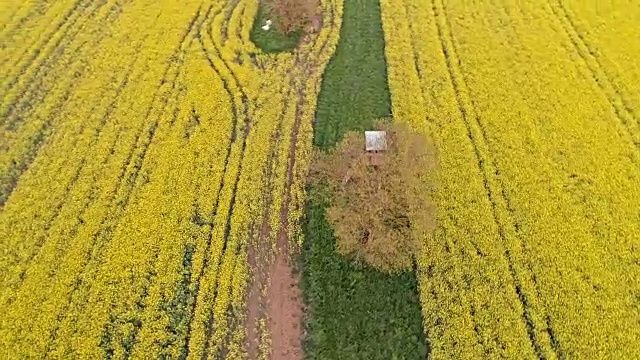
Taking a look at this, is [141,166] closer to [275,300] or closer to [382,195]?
[275,300]

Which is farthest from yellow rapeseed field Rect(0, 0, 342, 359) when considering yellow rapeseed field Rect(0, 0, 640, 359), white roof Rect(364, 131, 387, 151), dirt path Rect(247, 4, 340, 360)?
white roof Rect(364, 131, 387, 151)

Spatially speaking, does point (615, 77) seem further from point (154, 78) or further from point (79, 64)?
point (79, 64)

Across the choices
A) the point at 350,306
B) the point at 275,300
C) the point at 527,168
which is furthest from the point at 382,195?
the point at 527,168

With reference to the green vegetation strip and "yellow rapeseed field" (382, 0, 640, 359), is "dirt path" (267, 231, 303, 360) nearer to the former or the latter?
the green vegetation strip

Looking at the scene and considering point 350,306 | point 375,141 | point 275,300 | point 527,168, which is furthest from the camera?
point 375,141

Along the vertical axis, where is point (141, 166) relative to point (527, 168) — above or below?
above

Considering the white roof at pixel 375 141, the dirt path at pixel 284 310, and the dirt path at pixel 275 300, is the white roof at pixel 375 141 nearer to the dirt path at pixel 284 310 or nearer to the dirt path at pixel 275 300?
the dirt path at pixel 275 300

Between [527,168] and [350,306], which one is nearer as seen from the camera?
[350,306]
